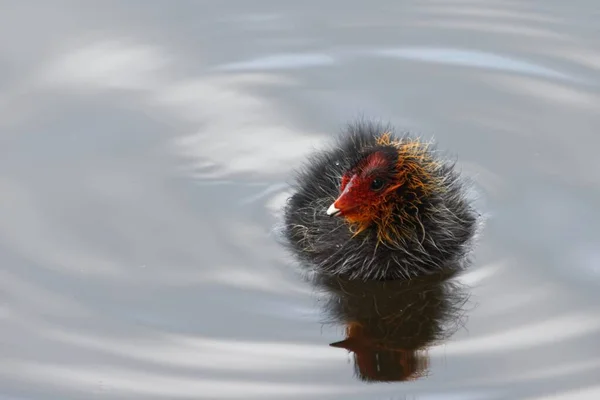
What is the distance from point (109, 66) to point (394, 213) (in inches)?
124

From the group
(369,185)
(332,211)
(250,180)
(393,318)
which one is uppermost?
(250,180)

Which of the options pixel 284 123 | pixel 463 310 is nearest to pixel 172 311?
pixel 463 310

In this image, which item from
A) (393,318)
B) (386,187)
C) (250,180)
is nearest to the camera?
(393,318)

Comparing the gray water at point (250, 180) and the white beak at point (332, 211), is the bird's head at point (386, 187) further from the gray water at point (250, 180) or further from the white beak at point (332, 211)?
the gray water at point (250, 180)

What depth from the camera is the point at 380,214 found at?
702 cm

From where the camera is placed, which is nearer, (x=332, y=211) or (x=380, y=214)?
(x=332, y=211)

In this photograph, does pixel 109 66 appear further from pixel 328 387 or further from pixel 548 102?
pixel 328 387

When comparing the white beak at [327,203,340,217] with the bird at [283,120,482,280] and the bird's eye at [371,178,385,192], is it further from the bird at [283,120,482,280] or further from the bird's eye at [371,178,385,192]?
the bird's eye at [371,178,385,192]

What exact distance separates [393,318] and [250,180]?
163cm

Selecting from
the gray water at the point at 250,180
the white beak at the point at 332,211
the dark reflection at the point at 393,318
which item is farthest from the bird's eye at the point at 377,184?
the gray water at the point at 250,180

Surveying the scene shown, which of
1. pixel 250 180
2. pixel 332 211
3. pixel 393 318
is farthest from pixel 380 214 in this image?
pixel 250 180

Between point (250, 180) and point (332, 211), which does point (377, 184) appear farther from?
point (250, 180)

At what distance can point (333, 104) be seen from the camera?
8.74 metres

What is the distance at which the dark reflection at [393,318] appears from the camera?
252 inches
